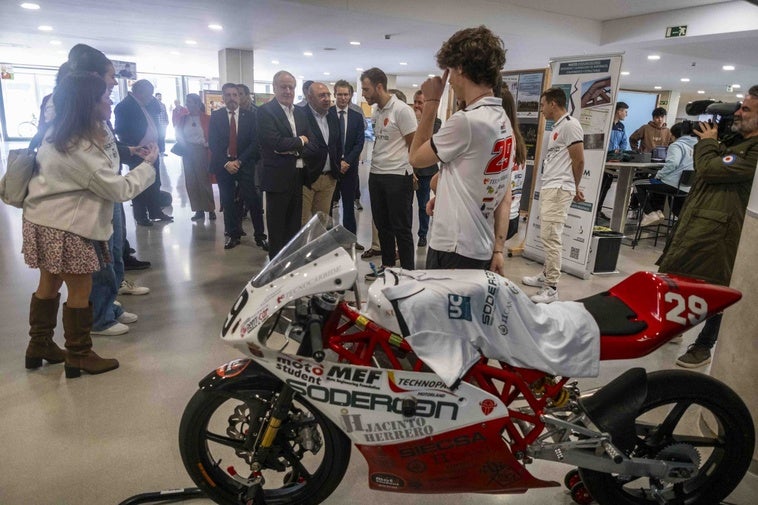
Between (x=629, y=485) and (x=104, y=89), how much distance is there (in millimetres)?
3006

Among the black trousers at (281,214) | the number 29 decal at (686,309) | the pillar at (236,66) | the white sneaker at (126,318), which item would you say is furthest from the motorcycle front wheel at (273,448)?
the pillar at (236,66)

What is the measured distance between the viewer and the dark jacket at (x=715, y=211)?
8.82 ft

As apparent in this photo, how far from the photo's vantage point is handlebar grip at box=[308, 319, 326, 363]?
4.43ft

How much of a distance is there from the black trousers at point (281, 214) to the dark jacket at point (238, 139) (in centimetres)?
145

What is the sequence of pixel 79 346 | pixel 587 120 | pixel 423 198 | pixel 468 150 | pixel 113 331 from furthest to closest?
1. pixel 423 198
2. pixel 587 120
3. pixel 113 331
4. pixel 79 346
5. pixel 468 150

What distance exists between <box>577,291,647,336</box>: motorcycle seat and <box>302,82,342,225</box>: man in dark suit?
3.06m

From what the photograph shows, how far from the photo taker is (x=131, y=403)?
2535mm

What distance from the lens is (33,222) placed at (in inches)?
96.0

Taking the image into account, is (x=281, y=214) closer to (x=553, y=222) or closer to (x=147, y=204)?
(x=553, y=222)

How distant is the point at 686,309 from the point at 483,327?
2.19 feet

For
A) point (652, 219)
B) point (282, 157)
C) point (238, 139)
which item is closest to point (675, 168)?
point (652, 219)

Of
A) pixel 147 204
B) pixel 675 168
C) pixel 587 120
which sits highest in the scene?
pixel 587 120

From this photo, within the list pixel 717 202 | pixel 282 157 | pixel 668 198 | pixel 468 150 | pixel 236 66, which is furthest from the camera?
pixel 236 66

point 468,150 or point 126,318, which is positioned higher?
point 468,150
